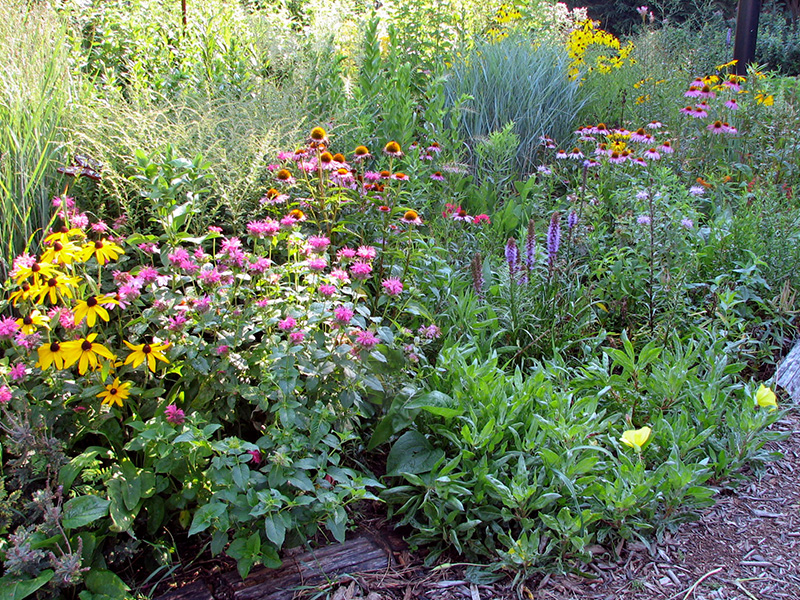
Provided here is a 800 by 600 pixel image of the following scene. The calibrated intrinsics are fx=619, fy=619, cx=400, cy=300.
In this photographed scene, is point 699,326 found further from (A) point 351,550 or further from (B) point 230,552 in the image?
(B) point 230,552

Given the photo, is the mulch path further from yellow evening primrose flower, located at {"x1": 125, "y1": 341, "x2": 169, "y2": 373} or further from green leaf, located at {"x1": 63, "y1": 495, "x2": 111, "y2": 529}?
yellow evening primrose flower, located at {"x1": 125, "y1": 341, "x2": 169, "y2": 373}

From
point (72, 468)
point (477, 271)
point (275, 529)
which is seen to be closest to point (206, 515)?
point (275, 529)

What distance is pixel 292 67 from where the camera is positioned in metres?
4.85

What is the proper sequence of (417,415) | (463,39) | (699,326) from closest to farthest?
1. (417,415)
2. (699,326)
3. (463,39)

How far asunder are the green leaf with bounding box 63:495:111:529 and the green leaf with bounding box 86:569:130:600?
14cm

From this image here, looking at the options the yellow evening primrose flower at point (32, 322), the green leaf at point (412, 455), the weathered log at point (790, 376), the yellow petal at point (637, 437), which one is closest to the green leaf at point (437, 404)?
the green leaf at point (412, 455)

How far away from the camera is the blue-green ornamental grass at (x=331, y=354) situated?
67.4 inches

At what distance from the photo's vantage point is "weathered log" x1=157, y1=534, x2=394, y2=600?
1.71 m

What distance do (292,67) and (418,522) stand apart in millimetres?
3955

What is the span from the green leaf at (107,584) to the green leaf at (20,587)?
11 centimetres

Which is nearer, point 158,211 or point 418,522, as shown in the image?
point 418,522

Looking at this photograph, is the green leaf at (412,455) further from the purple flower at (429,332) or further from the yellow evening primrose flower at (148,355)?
the yellow evening primrose flower at (148,355)

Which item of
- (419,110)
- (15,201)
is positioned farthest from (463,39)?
(15,201)

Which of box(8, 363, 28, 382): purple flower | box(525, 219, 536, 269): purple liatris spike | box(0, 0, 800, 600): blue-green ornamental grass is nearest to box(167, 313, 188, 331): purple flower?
box(0, 0, 800, 600): blue-green ornamental grass
